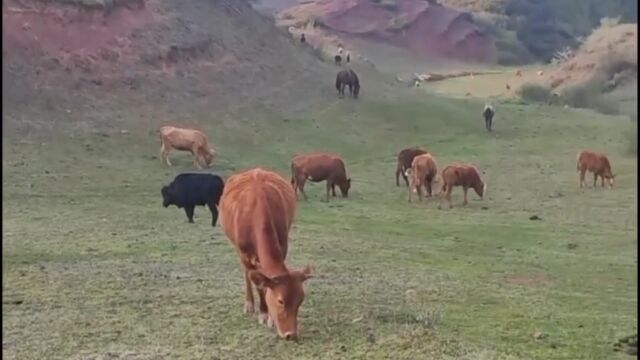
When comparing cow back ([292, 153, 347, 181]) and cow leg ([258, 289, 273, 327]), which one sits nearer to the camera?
cow leg ([258, 289, 273, 327])

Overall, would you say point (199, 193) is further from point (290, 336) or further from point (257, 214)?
point (290, 336)

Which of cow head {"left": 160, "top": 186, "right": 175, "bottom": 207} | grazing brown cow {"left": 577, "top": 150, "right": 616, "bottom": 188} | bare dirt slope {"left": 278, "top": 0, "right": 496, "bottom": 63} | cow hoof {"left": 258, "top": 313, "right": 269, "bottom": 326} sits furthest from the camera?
bare dirt slope {"left": 278, "top": 0, "right": 496, "bottom": 63}

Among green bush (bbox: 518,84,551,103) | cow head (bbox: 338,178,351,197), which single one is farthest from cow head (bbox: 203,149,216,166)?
green bush (bbox: 518,84,551,103)

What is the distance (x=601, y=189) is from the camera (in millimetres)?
29453

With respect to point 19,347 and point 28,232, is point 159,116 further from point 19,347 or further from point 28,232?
point 19,347

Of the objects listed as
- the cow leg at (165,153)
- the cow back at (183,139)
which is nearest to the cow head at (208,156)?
the cow back at (183,139)

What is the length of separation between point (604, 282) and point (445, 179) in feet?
35.2

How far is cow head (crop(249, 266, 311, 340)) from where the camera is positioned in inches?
384

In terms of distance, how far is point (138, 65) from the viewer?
41.4 metres

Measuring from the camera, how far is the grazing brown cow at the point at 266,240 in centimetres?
978

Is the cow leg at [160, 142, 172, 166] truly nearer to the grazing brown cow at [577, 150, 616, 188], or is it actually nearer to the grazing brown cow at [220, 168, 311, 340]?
the grazing brown cow at [577, 150, 616, 188]

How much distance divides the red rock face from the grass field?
4619 centimetres

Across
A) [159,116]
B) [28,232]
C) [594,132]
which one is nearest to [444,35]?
[594,132]

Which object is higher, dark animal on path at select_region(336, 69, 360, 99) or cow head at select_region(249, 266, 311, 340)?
dark animal on path at select_region(336, 69, 360, 99)
